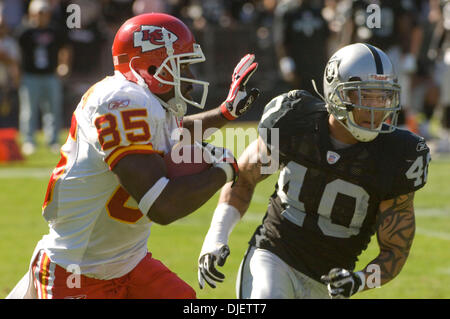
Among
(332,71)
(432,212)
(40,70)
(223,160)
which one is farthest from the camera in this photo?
(40,70)

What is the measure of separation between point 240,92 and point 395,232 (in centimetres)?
100

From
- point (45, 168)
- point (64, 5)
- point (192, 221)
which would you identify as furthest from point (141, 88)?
point (64, 5)

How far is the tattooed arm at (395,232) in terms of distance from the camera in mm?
3965

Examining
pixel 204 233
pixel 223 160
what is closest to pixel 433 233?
pixel 204 233

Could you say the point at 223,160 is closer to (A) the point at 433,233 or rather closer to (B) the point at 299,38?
(A) the point at 433,233

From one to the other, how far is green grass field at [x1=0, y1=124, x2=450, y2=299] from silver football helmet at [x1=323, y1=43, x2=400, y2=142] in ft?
5.66

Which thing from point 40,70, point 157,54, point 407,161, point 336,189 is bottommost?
point 40,70

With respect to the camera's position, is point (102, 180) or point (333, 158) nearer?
point (102, 180)

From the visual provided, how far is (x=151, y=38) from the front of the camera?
12.0 ft

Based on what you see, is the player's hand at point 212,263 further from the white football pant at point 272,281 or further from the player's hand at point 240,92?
the player's hand at point 240,92

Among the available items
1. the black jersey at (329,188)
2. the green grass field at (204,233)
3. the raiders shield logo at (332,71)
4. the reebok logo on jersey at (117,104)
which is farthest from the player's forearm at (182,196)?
the green grass field at (204,233)

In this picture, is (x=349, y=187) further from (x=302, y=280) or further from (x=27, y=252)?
(x=27, y=252)

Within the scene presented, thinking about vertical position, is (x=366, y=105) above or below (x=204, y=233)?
above

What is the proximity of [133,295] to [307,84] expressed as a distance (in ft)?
29.9
